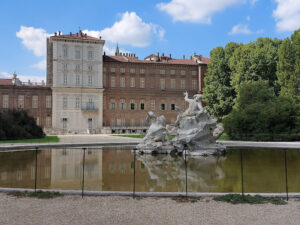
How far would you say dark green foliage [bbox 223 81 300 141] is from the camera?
21.8 meters

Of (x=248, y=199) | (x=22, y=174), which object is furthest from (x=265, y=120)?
(x=22, y=174)

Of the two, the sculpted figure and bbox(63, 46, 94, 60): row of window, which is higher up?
bbox(63, 46, 94, 60): row of window

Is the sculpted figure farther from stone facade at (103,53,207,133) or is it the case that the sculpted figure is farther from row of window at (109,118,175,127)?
row of window at (109,118,175,127)

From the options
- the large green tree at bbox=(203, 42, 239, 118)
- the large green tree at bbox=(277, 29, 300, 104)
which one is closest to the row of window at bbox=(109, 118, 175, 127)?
the large green tree at bbox=(203, 42, 239, 118)

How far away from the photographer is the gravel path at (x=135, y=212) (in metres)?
4.50

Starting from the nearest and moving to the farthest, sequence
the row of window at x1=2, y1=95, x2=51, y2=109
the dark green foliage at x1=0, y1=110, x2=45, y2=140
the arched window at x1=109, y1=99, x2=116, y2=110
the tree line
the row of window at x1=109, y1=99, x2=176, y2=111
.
A: the tree line → the dark green foliage at x1=0, y1=110, x2=45, y2=140 → the row of window at x1=2, y1=95, x2=51, y2=109 → the arched window at x1=109, y1=99, x2=116, y2=110 → the row of window at x1=109, y1=99, x2=176, y2=111

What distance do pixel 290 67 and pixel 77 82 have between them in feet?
104

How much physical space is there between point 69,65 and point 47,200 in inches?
1661

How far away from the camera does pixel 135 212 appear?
490 cm

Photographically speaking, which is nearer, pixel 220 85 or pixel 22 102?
pixel 220 85

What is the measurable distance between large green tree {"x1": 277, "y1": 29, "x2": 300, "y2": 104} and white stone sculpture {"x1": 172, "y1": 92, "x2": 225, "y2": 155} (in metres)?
17.4

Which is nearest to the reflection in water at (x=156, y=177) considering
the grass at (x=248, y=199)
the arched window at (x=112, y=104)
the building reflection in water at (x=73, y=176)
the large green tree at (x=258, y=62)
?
the building reflection in water at (x=73, y=176)

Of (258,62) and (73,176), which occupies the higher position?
(258,62)

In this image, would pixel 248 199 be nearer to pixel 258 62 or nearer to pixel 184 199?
pixel 184 199
